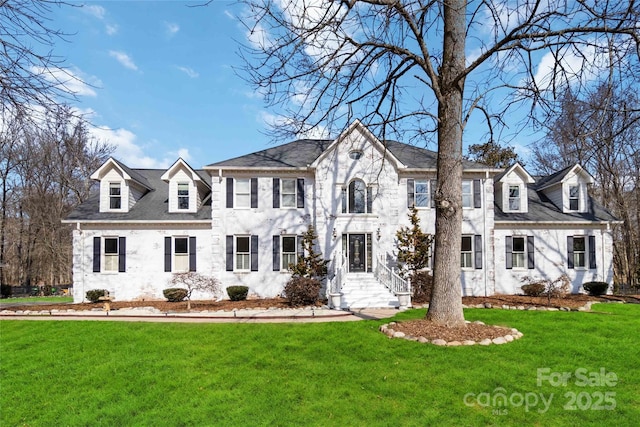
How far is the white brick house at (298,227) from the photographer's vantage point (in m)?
16.7

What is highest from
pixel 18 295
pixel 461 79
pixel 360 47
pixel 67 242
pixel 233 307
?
pixel 360 47

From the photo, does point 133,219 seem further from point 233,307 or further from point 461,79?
point 461,79

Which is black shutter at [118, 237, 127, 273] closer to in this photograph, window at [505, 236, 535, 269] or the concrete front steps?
the concrete front steps

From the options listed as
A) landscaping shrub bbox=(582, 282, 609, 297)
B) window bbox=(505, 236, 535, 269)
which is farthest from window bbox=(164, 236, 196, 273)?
landscaping shrub bbox=(582, 282, 609, 297)

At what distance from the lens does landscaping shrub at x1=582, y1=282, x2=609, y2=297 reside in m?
17.1

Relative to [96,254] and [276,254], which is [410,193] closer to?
[276,254]

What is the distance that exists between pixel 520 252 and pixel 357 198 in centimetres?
919

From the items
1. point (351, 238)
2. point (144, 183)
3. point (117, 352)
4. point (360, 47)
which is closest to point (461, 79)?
point (360, 47)

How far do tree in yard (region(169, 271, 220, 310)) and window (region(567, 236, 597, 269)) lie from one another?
715 inches

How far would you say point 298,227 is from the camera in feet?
55.8

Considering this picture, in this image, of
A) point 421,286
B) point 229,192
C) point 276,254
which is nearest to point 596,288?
point 421,286

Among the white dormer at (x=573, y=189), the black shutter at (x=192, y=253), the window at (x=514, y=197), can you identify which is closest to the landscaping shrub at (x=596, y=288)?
the white dormer at (x=573, y=189)

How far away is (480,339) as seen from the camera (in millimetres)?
7688

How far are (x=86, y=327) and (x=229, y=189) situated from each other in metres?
8.68
